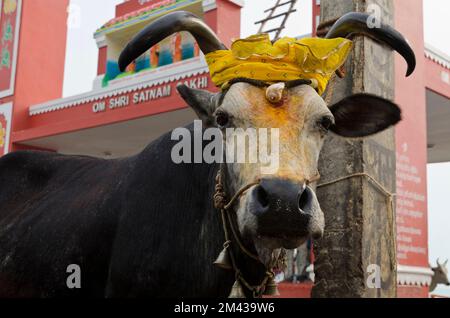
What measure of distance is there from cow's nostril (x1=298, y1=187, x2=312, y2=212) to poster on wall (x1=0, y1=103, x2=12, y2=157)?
33.7 feet

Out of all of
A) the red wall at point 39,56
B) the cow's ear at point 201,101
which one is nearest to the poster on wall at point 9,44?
the red wall at point 39,56

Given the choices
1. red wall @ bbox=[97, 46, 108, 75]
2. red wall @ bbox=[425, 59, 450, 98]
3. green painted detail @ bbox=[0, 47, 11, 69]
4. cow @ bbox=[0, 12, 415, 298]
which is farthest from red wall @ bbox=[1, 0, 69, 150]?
cow @ bbox=[0, 12, 415, 298]

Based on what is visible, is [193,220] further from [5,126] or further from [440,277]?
[5,126]

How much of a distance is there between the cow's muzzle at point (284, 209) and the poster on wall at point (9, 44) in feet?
34.6

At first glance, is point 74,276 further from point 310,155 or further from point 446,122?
point 446,122

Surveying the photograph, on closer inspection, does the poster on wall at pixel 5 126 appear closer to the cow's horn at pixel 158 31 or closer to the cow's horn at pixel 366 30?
the cow's horn at pixel 158 31

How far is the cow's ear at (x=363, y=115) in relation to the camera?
2.41 m

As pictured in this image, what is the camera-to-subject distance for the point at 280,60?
2176 mm

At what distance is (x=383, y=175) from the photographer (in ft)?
8.66

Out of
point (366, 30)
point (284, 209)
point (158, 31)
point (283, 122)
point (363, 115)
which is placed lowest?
point (284, 209)

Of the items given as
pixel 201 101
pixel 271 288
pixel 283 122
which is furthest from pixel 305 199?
pixel 201 101

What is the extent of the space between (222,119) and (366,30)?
2.68 feet

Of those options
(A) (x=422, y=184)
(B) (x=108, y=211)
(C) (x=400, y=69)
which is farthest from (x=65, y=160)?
(A) (x=422, y=184)
